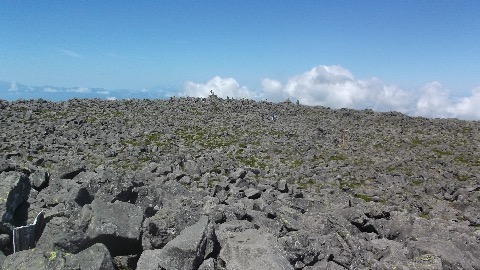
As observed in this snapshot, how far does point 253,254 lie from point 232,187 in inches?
435

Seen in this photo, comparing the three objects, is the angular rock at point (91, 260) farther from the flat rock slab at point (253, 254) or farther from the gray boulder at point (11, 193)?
the gray boulder at point (11, 193)

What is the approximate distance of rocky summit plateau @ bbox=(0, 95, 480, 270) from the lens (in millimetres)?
11141

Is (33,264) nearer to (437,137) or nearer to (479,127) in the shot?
(437,137)

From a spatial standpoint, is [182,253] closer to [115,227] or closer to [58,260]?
[115,227]

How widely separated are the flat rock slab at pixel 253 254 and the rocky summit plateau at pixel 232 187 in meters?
0.04

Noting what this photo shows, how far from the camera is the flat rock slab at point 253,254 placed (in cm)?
1010

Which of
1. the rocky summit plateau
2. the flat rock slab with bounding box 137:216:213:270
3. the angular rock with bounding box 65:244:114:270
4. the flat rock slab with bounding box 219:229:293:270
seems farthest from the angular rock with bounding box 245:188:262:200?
the angular rock with bounding box 65:244:114:270

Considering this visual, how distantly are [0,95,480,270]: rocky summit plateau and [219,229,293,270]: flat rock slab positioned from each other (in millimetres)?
38

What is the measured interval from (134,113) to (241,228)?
43.4 m

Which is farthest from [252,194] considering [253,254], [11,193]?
[11,193]

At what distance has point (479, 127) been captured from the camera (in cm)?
5794

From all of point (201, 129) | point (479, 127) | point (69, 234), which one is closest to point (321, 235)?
point (69, 234)

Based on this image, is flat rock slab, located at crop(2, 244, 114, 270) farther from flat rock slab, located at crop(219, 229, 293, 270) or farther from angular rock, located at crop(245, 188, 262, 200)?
angular rock, located at crop(245, 188, 262, 200)

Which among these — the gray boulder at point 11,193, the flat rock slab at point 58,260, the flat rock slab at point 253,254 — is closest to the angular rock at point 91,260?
the flat rock slab at point 58,260
